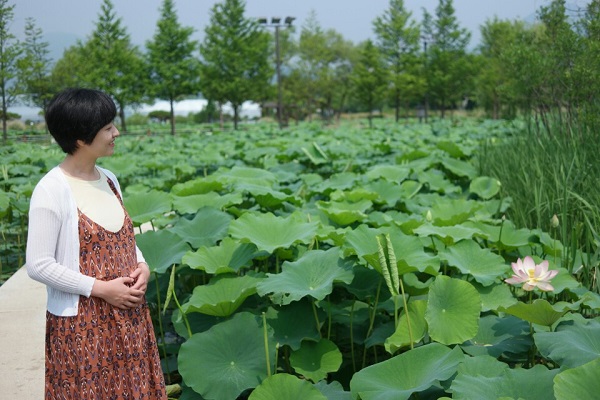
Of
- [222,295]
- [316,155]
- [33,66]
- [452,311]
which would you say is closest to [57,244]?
[222,295]

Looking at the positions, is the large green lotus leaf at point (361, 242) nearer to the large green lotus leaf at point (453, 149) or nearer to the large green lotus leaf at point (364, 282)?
the large green lotus leaf at point (364, 282)

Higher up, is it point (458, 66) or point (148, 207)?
point (458, 66)

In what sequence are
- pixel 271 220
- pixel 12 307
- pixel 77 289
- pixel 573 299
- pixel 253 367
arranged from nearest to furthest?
pixel 77 289 → pixel 253 367 → pixel 573 299 → pixel 271 220 → pixel 12 307

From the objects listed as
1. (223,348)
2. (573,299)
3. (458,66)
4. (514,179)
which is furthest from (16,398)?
(458,66)

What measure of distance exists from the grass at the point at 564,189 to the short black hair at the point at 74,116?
2186 millimetres

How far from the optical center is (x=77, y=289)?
1.72 meters

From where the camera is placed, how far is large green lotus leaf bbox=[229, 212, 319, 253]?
280cm

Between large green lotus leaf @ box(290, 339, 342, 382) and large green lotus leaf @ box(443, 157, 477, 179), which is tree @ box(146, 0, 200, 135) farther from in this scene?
large green lotus leaf @ box(290, 339, 342, 382)

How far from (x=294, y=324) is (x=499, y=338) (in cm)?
70

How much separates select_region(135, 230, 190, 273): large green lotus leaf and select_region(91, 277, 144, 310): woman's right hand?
0.94 meters

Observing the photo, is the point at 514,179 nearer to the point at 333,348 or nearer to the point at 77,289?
the point at 333,348

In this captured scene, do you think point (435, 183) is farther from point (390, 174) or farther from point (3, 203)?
point (3, 203)

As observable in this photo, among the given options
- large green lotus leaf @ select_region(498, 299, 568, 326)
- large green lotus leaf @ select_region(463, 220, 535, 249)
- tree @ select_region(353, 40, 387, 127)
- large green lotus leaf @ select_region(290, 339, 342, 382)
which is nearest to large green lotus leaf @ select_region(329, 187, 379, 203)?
large green lotus leaf @ select_region(463, 220, 535, 249)

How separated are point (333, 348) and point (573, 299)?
3.57 feet
